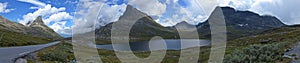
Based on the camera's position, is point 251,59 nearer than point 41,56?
Yes

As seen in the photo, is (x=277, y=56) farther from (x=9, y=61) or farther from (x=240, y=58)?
(x=9, y=61)

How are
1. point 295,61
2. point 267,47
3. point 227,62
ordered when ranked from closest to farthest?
→ point 295,61 < point 227,62 < point 267,47

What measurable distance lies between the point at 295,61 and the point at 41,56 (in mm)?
28590

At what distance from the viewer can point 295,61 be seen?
26.3 m

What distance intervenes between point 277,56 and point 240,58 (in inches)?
171

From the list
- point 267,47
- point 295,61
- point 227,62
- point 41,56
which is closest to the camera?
point 295,61

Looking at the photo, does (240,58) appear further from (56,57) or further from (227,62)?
(56,57)

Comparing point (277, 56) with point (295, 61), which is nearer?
point (295, 61)

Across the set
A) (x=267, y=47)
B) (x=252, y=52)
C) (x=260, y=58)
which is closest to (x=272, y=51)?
(x=267, y=47)

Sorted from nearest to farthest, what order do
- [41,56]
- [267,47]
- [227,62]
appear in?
[227,62] → [267,47] → [41,56]

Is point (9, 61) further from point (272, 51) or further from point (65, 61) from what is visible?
point (272, 51)

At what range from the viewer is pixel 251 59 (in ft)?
87.4

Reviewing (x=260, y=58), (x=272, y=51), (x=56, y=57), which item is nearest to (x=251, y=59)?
(x=260, y=58)

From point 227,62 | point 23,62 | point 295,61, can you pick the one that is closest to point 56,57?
point 23,62
